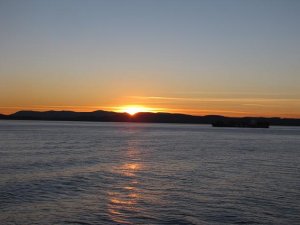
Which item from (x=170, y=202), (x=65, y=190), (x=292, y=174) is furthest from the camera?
(x=292, y=174)

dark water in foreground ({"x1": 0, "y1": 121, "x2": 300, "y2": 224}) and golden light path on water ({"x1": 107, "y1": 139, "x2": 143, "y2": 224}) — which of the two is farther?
golden light path on water ({"x1": 107, "y1": 139, "x2": 143, "y2": 224})

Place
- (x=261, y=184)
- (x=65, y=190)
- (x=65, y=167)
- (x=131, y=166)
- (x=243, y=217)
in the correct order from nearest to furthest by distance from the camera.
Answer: (x=243, y=217)
(x=65, y=190)
(x=261, y=184)
(x=65, y=167)
(x=131, y=166)

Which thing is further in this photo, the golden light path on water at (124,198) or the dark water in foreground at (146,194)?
the golden light path on water at (124,198)

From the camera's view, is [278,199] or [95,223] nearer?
[95,223]

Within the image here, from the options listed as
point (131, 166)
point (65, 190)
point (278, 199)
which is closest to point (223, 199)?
point (278, 199)

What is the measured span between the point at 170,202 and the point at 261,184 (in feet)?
31.7

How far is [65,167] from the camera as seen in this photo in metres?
38.2

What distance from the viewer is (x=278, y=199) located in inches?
942

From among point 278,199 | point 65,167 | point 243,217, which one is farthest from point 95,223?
point 65,167

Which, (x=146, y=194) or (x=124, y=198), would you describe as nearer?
(x=124, y=198)

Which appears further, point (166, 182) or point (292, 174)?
point (292, 174)

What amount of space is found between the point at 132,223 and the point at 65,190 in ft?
29.2

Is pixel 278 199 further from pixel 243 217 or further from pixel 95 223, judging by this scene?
pixel 95 223

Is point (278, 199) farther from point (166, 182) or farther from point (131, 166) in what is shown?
point (131, 166)
